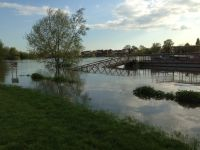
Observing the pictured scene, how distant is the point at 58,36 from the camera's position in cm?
4362

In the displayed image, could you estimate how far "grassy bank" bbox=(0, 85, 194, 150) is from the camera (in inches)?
342

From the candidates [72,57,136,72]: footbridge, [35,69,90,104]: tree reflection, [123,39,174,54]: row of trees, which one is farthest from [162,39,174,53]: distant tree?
[35,69,90,104]: tree reflection

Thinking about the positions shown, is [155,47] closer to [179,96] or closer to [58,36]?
[58,36]

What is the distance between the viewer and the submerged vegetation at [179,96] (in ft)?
62.8

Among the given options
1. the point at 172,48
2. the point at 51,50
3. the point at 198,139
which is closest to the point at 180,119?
the point at 198,139

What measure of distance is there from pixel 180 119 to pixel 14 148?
8.57m

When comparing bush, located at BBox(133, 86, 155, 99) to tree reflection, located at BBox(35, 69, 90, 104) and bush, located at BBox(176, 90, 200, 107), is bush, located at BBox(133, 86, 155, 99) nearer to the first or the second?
bush, located at BBox(176, 90, 200, 107)

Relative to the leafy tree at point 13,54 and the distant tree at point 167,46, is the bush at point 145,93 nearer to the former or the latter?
the distant tree at point 167,46

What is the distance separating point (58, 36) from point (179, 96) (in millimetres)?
26509

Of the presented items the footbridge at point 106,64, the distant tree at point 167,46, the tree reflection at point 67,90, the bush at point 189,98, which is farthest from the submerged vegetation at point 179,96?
the distant tree at point 167,46

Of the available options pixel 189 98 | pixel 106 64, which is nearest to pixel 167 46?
pixel 106 64

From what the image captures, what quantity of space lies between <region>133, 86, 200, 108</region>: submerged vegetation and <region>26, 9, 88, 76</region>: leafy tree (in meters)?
22.1

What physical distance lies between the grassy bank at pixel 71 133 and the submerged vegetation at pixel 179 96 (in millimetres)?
7962

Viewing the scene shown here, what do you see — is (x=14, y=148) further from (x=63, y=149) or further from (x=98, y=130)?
(x=98, y=130)
